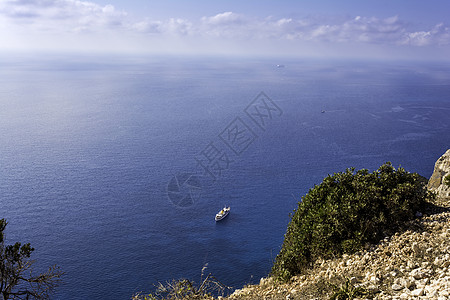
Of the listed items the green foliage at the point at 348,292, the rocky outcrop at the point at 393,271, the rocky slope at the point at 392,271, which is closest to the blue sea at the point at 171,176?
the rocky slope at the point at 392,271

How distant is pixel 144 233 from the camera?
240 ft

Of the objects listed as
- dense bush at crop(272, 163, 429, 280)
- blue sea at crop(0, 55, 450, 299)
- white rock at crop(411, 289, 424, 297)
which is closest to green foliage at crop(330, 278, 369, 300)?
white rock at crop(411, 289, 424, 297)

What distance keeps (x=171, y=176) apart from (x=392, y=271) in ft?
276

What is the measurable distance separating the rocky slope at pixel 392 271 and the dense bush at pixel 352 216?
59cm

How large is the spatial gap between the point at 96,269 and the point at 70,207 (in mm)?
23687

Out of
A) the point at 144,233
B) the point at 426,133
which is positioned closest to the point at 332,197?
the point at 144,233

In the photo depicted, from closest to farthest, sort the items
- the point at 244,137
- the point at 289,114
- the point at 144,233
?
the point at 144,233 → the point at 244,137 → the point at 289,114

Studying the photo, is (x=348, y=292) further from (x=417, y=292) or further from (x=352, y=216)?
(x=352, y=216)

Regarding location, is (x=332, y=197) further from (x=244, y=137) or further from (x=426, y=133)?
(x=426, y=133)

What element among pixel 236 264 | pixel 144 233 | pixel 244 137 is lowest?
pixel 236 264

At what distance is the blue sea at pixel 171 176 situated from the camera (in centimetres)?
6550

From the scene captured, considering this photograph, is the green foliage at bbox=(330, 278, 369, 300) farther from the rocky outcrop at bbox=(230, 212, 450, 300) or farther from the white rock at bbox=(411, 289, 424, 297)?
the white rock at bbox=(411, 289, 424, 297)

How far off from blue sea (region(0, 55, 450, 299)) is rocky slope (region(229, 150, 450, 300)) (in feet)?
154

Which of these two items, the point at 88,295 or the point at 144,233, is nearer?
the point at 88,295
